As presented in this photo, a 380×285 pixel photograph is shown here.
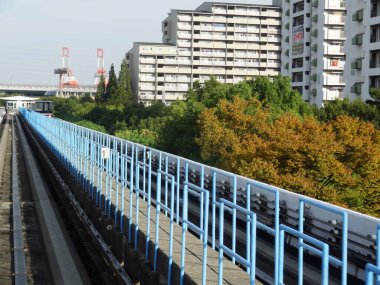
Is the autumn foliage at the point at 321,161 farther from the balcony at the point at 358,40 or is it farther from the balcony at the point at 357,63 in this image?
the balcony at the point at 358,40

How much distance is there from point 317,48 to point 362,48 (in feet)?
63.3

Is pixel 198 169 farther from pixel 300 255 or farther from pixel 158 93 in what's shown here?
pixel 158 93

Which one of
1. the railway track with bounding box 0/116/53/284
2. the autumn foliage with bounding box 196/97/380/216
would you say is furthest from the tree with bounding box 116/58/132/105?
the autumn foliage with bounding box 196/97/380/216

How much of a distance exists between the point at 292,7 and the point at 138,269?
6104cm

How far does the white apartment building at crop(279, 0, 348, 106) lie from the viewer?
188 feet

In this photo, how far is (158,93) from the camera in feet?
316

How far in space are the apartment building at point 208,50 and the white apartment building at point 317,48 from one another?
30462 mm

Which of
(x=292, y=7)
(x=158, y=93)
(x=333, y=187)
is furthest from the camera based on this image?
(x=158, y=93)

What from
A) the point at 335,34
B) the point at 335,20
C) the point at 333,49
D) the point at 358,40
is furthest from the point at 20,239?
the point at 335,20

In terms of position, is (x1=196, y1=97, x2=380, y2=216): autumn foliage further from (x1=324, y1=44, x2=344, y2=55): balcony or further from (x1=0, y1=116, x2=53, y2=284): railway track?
(x1=324, y1=44, x2=344, y2=55): balcony

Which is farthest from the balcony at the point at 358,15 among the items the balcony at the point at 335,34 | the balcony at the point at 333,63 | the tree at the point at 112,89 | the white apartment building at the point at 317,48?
the tree at the point at 112,89

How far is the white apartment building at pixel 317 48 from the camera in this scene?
5731 centimetres

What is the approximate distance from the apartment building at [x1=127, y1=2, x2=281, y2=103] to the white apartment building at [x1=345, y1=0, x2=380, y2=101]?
52469 millimetres

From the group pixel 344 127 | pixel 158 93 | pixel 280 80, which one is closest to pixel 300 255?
pixel 344 127
